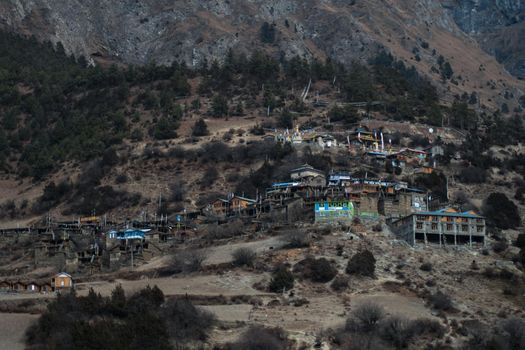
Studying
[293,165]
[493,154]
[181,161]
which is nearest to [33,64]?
[181,161]

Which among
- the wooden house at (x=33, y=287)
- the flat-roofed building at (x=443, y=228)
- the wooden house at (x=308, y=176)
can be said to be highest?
the wooden house at (x=308, y=176)

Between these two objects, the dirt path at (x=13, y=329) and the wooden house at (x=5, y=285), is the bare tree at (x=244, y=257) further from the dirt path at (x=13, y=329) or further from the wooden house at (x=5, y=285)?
the wooden house at (x=5, y=285)

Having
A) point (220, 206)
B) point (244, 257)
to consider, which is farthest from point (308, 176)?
point (244, 257)

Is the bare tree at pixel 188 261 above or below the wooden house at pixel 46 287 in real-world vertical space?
above

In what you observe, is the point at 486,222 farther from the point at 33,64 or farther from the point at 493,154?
the point at 33,64

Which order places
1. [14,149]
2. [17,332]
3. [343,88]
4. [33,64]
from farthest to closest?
[33,64], [343,88], [14,149], [17,332]

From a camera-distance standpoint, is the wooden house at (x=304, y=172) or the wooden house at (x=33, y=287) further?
the wooden house at (x=304, y=172)

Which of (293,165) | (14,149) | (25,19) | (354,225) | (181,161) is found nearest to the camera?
(354,225)

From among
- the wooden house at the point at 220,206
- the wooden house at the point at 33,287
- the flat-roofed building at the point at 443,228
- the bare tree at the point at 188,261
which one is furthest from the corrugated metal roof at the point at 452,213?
the wooden house at the point at 33,287

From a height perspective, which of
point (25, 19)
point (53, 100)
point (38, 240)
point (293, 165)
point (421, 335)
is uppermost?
point (25, 19)
